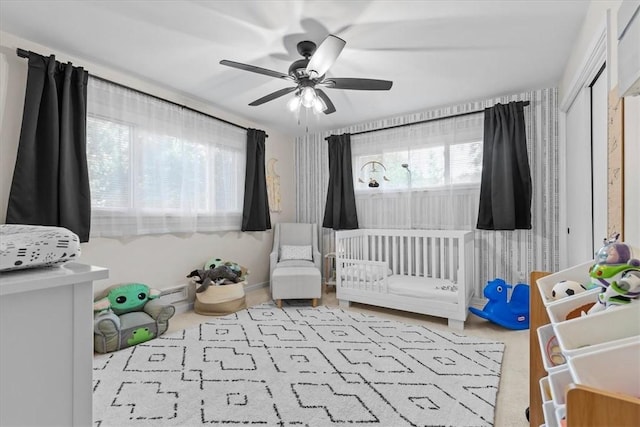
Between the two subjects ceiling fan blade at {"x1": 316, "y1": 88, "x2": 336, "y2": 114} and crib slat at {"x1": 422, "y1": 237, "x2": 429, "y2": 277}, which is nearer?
ceiling fan blade at {"x1": 316, "y1": 88, "x2": 336, "y2": 114}

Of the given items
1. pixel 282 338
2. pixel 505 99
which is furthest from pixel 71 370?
pixel 505 99

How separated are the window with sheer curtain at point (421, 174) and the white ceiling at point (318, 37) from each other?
588 millimetres

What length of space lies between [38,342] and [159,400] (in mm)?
1409

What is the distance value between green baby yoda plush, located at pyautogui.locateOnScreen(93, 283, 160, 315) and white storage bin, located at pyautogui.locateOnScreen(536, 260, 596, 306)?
284cm

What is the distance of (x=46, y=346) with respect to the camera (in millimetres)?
611

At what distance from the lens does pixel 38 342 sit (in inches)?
23.7

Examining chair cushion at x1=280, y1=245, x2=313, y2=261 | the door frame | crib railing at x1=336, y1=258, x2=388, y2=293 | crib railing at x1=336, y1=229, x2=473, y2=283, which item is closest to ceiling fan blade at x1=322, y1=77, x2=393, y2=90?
the door frame

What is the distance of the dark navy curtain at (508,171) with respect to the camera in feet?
10.3

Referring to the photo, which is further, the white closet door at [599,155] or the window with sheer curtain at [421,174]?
the window with sheer curtain at [421,174]

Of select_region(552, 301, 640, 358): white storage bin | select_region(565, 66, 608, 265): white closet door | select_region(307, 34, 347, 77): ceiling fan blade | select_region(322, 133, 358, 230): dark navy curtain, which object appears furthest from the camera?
select_region(322, 133, 358, 230): dark navy curtain

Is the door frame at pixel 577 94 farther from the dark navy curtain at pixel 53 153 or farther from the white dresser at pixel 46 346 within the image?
the dark navy curtain at pixel 53 153

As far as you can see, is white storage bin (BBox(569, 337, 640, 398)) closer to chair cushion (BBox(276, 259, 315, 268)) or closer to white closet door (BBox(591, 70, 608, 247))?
white closet door (BBox(591, 70, 608, 247))

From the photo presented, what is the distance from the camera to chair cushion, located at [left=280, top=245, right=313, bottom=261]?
4.07 metres

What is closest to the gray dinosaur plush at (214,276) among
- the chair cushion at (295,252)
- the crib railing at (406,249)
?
the chair cushion at (295,252)
